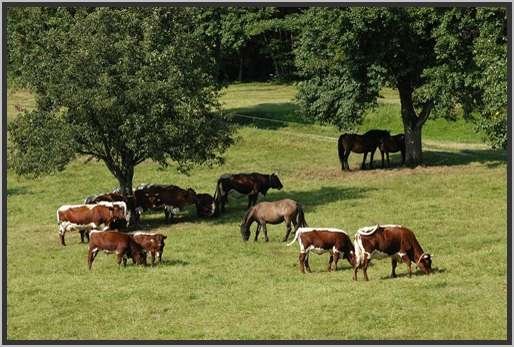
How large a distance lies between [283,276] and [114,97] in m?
12.7

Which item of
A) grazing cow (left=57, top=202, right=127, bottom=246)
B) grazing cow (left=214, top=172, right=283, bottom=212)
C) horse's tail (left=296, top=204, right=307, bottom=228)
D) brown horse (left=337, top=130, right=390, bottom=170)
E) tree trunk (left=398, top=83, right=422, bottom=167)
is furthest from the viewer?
tree trunk (left=398, top=83, right=422, bottom=167)

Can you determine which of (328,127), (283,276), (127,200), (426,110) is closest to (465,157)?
(426,110)

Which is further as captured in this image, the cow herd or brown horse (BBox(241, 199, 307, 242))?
brown horse (BBox(241, 199, 307, 242))

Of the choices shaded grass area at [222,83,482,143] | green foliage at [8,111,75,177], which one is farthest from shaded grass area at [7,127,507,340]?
shaded grass area at [222,83,482,143]

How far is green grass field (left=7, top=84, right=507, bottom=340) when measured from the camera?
21562 millimetres

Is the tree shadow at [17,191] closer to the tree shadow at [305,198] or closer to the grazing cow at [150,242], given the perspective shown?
the tree shadow at [305,198]

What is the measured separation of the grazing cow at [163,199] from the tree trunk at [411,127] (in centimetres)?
1657

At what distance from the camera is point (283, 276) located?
26.2 meters

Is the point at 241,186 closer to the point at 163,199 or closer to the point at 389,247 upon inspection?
the point at 163,199

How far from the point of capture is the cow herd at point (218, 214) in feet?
82.9

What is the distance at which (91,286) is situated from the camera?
85.3 ft

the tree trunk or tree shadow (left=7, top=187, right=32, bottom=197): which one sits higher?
the tree trunk

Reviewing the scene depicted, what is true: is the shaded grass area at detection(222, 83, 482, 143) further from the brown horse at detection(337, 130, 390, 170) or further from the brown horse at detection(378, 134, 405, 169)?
the brown horse at detection(337, 130, 390, 170)

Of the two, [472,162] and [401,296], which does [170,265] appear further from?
[472,162]
